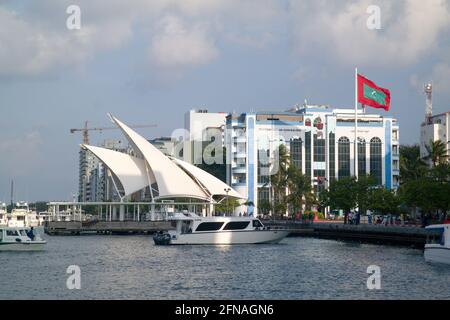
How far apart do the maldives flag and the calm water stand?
77.5 feet

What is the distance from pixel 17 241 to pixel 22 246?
0.66 m

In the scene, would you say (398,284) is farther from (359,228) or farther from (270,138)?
(270,138)

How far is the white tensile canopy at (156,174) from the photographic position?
355 feet

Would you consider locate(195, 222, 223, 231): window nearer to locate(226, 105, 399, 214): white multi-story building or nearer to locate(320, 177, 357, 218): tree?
locate(320, 177, 357, 218): tree

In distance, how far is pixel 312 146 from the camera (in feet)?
402

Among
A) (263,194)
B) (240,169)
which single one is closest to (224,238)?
(240,169)

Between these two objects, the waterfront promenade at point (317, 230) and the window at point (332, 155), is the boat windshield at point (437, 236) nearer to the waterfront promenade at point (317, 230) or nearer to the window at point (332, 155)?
the waterfront promenade at point (317, 230)

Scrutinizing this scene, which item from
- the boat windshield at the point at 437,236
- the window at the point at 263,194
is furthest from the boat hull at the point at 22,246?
the window at the point at 263,194

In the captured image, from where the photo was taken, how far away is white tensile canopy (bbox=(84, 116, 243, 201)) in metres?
108

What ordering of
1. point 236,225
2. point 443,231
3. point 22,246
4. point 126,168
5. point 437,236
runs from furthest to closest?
point 126,168, point 236,225, point 22,246, point 437,236, point 443,231

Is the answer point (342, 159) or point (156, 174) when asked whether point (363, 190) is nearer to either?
point (156, 174)

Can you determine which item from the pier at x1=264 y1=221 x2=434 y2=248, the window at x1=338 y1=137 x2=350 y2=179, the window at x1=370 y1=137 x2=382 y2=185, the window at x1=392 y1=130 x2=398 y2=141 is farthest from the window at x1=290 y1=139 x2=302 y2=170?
the pier at x1=264 y1=221 x2=434 y2=248
